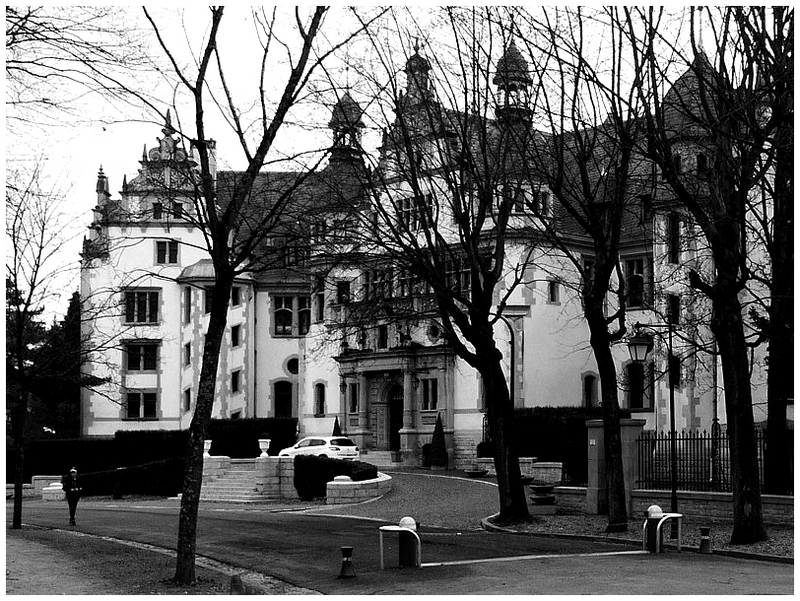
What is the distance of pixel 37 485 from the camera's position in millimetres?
49938

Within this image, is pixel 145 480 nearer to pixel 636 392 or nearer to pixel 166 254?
pixel 166 254

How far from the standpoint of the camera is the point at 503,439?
26.8 metres

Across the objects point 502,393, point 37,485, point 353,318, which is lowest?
point 37,485

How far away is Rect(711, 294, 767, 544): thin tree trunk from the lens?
67.5 feet

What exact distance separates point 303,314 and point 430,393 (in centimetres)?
1295

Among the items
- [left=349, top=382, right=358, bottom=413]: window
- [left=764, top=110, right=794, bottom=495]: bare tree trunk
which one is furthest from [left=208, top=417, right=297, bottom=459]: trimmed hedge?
[left=764, top=110, right=794, bottom=495]: bare tree trunk

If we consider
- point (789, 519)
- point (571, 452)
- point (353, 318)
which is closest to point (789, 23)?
point (789, 519)

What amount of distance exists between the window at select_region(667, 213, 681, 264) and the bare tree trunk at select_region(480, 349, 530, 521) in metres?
5.44

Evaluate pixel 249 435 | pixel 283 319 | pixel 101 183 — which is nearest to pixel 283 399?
pixel 283 319

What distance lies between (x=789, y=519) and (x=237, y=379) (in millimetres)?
42405

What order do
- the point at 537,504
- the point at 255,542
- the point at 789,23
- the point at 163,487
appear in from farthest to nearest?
the point at 163,487
the point at 537,504
the point at 255,542
the point at 789,23

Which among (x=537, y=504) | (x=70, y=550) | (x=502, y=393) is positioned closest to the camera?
(x=70, y=550)

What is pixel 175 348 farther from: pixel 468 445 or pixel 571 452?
pixel 571 452

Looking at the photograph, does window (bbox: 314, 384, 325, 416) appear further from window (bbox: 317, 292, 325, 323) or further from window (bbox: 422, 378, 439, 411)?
window (bbox: 422, 378, 439, 411)
